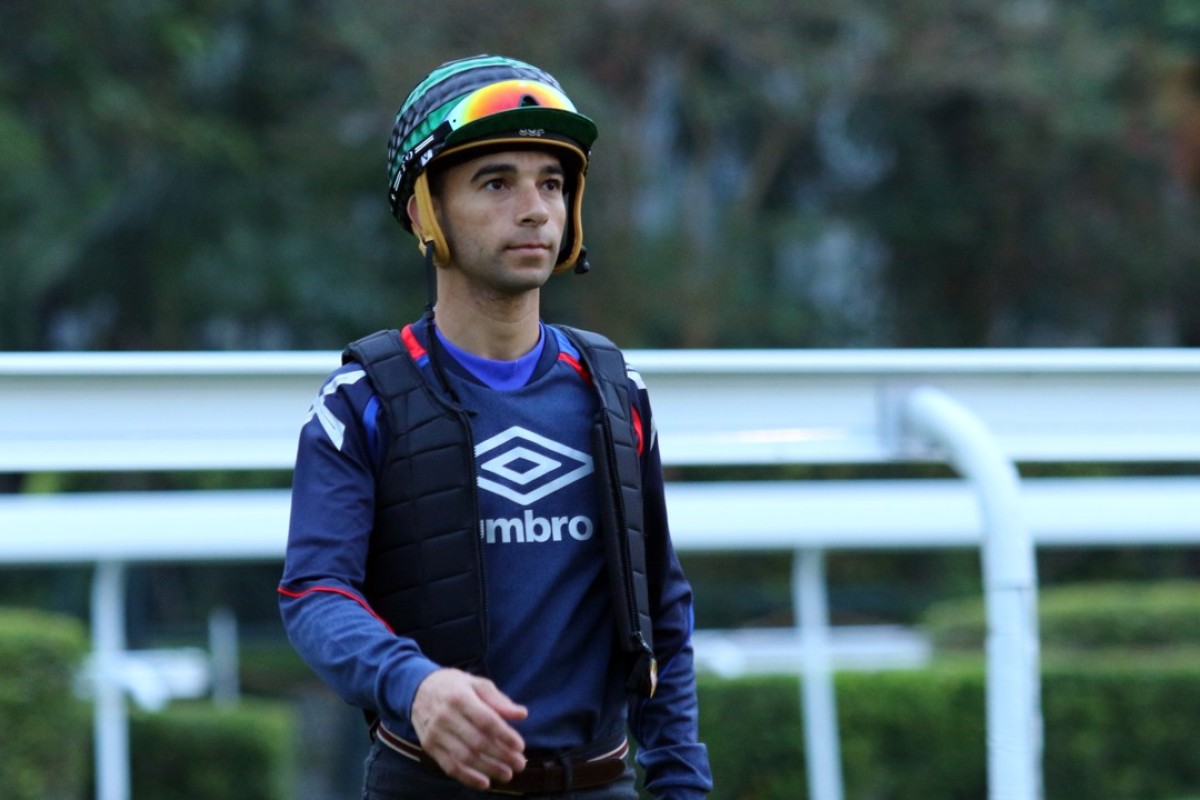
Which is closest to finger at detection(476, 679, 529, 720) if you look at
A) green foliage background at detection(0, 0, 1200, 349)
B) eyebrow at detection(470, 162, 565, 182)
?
eyebrow at detection(470, 162, 565, 182)

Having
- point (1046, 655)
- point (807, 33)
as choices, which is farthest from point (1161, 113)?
point (1046, 655)

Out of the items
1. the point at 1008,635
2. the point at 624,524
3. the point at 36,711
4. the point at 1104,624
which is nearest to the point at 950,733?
the point at 1104,624

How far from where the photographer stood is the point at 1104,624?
381 inches

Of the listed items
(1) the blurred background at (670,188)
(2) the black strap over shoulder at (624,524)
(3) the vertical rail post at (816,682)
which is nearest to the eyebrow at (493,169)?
(2) the black strap over shoulder at (624,524)

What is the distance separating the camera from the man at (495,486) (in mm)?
2197

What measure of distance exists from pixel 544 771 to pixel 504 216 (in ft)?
2.27

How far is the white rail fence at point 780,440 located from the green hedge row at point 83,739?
2.20m

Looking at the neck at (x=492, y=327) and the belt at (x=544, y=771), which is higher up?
the neck at (x=492, y=327)

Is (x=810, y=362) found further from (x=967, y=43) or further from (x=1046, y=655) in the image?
(x=967, y=43)

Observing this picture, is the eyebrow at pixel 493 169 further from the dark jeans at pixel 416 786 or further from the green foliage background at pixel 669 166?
the green foliage background at pixel 669 166

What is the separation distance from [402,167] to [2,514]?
2001 mm

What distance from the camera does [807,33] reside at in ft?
59.6

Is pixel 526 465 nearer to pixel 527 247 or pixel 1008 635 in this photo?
pixel 527 247

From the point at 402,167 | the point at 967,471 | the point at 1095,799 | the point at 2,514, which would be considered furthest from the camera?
the point at 1095,799
